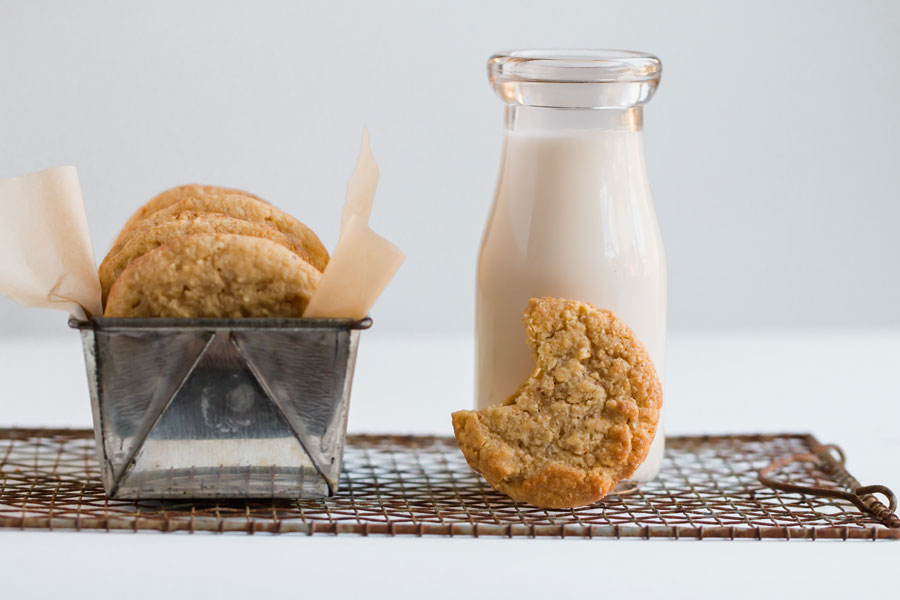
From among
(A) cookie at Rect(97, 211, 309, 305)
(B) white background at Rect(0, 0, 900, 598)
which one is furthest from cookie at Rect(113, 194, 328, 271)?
(B) white background at Rect(0, 0, 900, 598)

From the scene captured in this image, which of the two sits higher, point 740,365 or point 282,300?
point 282,300

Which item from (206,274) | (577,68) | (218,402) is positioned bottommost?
(218,402)

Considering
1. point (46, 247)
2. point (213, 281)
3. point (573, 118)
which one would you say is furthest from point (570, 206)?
point (46, 247)

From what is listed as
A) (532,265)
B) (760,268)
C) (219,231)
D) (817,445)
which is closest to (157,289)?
(219,231)

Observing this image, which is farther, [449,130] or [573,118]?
[449,130]

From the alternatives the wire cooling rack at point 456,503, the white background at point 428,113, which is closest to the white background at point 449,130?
the white background at point 428,113

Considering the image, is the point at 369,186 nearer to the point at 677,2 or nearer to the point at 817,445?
the point at 817,445

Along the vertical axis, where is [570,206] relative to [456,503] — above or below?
above

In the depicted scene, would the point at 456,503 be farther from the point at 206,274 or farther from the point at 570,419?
the point at 206,274
